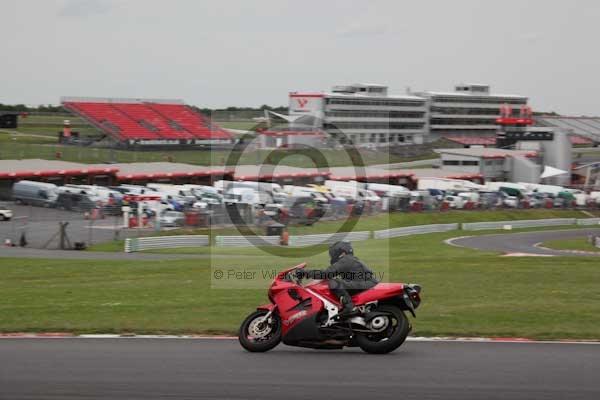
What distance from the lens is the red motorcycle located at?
9.73m

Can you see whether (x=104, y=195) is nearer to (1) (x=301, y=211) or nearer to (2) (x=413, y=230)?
(1) (x=301, y=211)

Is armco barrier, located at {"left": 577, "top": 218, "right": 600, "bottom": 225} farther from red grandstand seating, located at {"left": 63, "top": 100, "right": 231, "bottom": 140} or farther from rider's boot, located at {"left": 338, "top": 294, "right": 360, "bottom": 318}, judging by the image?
rider's boot, located at {"left": 338, "top": 294, "right": 360, "bottom": 318}

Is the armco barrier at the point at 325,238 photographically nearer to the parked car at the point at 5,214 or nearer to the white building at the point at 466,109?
the parked car at the point at 5,214

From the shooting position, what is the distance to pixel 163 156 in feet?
211

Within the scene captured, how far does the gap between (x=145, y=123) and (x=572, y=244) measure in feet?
138

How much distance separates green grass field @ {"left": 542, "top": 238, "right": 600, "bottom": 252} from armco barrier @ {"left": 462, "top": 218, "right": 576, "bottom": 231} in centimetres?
705

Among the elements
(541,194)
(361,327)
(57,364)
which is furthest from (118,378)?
(541,194)

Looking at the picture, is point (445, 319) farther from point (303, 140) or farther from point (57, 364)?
point (303, 140)

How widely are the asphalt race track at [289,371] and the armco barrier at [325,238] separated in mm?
22891

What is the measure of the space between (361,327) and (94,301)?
7369mm

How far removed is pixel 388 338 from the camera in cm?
972

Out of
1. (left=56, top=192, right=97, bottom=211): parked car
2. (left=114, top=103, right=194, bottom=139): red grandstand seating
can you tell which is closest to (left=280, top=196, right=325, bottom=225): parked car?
(left=56, top=192, right=97, bottom=211): parked car

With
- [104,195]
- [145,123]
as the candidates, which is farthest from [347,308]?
[145,123]

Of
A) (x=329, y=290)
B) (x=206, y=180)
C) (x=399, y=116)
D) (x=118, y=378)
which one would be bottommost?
(x=118, y=378)
